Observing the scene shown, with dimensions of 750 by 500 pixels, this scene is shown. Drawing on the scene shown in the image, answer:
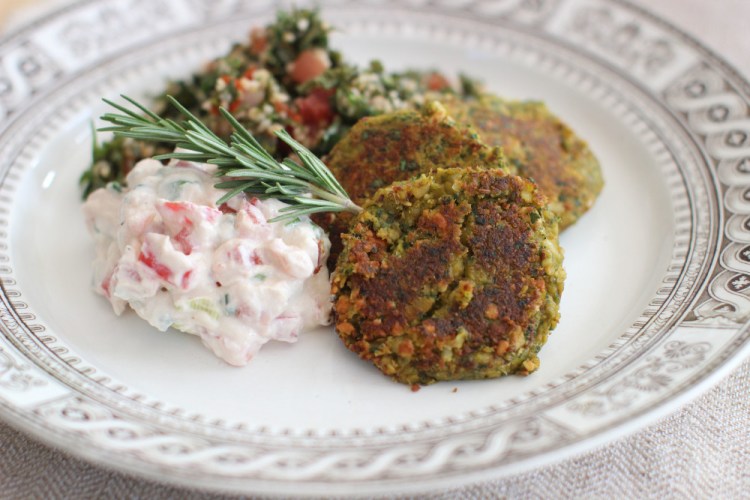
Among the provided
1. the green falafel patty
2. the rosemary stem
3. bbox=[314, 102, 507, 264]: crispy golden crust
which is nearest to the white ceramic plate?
the green falafel patty

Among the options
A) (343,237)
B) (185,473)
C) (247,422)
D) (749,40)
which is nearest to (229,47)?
(343,237)

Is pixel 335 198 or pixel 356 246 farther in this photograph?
pixel 335 198

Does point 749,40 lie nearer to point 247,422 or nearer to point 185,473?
point 247,422

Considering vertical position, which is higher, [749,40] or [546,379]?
[749,40]

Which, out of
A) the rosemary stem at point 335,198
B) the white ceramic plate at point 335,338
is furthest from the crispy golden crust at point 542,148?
the rosemary stem at point 335,198

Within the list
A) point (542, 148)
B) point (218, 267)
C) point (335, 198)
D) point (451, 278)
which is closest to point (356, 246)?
point (335, 198)

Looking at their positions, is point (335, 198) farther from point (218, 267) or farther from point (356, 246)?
point (218, 267)

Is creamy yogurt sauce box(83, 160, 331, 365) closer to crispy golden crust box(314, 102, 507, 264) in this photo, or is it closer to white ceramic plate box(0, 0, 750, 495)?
white ceramic plate box(0, 0, 750, 495)
